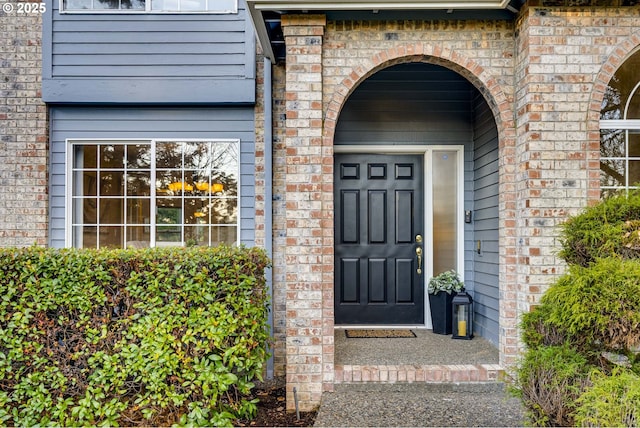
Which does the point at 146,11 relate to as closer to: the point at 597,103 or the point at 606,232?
the point at 597,103

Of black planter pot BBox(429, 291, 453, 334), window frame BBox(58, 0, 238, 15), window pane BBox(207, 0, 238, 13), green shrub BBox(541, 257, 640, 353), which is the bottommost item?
black planter pot BBox(429, 291, 453, 334)

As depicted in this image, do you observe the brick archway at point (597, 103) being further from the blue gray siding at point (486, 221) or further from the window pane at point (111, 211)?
the window pane at point (111, 211)

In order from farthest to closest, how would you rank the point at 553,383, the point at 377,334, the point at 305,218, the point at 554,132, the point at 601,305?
the point at 377,334
the point at 305,218
the point at 554,132
the point at 553,383
the point at 601,305

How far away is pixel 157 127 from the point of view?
4215 mm

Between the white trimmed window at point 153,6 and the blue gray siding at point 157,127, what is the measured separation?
38.8 inches

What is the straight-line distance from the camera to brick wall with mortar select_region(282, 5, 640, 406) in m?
3.13

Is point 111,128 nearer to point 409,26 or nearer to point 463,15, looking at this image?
point 409,26

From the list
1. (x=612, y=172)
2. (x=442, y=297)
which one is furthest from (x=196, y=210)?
(x=612, y=172)

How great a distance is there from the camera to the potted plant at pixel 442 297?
4.38 m

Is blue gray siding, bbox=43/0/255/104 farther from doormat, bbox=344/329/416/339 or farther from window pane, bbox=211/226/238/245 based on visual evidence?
doormat, bbox=344/329/416/339

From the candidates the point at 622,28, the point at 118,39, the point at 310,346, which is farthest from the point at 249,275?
the point at 622,28

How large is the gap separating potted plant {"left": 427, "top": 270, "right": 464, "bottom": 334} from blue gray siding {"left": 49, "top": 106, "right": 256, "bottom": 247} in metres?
2.03

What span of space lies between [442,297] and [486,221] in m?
→ 0.93

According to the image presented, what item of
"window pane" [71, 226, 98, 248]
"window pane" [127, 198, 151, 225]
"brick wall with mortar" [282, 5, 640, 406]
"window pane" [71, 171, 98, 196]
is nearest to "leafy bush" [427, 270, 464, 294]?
"brick wall with mortar" [282, 5, 640, 406]
